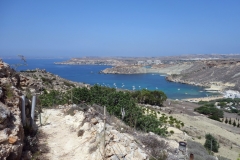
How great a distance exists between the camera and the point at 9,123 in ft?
22.2

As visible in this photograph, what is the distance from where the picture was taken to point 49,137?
31.4 ft

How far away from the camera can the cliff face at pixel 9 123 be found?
6141 mm

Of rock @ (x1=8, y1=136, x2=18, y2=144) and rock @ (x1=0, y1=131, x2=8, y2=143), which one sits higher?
rock @ (x1=0, y1=131, x2=8, y2=143)

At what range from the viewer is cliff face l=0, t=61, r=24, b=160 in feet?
20.1

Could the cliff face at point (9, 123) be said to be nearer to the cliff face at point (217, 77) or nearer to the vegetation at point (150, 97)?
the vegetation at point (150, 97)

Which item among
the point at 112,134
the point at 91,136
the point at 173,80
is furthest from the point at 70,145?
the point at 173,80

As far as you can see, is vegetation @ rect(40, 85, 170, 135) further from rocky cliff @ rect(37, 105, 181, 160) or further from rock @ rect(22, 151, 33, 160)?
rock @ rect(22, 151, 33, 160)

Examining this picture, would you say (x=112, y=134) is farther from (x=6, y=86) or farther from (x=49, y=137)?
(x=6, y=86)

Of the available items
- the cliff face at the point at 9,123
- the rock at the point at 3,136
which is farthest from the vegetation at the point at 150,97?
the rock at the point at 3,136

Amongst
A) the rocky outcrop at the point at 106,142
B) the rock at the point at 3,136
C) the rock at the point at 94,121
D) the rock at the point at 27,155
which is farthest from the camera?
the rock at the point at 94,121

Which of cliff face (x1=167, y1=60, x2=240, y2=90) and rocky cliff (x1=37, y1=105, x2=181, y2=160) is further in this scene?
cliff face (x1=167, y1=60, x2=240, y2=90)

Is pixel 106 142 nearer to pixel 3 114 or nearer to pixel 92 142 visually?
pixel 92 142

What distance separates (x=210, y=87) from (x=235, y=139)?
7124 centimetres

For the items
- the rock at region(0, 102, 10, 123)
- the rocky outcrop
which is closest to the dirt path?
the rocky outcrop
